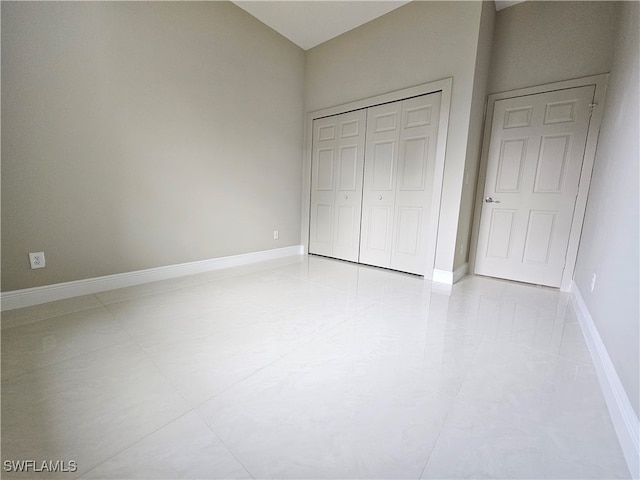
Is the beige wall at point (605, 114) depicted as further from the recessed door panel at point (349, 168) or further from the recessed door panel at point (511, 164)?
the recessed door panel at point (349, 168)

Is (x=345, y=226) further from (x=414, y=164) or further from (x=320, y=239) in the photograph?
(x=414, y=164)

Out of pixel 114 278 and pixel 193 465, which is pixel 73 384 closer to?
pixel 193 465

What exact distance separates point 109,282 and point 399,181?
3072 mm

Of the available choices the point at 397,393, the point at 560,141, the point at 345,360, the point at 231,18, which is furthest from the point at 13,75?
the point at 560,141

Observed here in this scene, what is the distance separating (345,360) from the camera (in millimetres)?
1362

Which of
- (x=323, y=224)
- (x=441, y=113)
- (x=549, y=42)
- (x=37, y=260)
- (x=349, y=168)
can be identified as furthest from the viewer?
(x=323, y=224)

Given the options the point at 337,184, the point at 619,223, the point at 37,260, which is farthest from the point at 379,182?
the point at 37,260

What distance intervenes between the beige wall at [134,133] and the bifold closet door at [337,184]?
0.63m

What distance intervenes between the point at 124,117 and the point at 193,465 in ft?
8.57

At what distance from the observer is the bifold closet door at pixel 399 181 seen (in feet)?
9.17

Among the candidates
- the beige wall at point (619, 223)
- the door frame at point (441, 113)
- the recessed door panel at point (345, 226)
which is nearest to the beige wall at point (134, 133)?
the recessed door panel at point (345, 226)

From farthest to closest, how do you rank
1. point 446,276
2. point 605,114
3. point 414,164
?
1. point 414,164
2. point 446,276
3. point 605,114

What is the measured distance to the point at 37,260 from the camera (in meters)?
1.94

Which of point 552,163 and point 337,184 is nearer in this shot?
point 552,163
